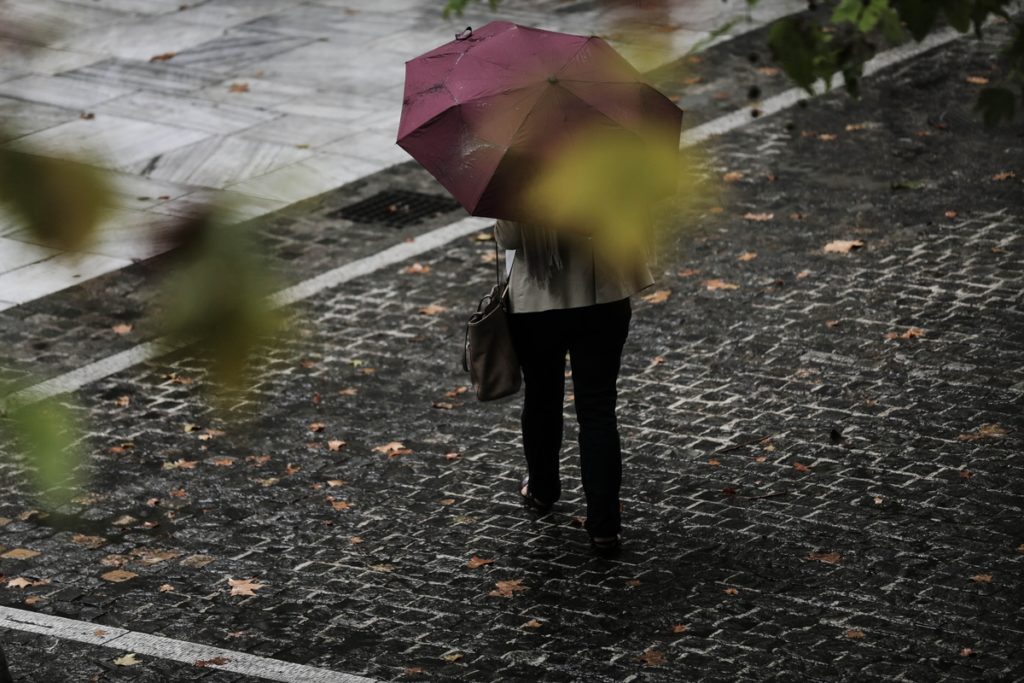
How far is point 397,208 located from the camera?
11.0m

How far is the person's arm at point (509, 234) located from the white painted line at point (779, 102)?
519 centimetres

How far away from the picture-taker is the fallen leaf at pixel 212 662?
5711 mm

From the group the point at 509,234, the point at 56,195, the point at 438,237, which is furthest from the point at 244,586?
the point at 56,195

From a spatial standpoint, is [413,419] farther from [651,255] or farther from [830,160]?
[830,160]

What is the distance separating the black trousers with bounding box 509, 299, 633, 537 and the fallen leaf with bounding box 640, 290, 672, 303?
2.84 metres

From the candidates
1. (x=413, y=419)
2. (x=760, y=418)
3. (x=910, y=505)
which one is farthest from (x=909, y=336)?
(x=413, y=419)

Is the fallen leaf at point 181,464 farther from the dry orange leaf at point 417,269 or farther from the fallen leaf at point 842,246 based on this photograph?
the fallen leaf at point 842,246

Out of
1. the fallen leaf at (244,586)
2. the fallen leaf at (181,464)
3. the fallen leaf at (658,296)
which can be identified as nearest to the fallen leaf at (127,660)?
the fallen leaf at (244,586)

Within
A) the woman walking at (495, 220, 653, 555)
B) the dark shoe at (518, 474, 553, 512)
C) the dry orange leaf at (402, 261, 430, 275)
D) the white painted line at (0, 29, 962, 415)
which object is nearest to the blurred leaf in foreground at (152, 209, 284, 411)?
the white painted line at (0, 29, 962, 415)

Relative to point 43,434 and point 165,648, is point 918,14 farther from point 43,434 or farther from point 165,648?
point 165,648

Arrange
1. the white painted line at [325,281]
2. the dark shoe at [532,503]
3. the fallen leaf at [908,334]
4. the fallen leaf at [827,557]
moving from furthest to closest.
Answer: the fallen leaf at [908,334], the dark shoe at [532,503], the fallen leaf at [827,557], the white painted line at [325,281]

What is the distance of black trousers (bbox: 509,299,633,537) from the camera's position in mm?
6160

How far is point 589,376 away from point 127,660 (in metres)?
2.09

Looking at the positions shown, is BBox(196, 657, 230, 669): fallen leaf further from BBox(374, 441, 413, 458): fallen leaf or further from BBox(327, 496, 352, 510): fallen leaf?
BBox(374, 441, 413, 458): fallen leaf
